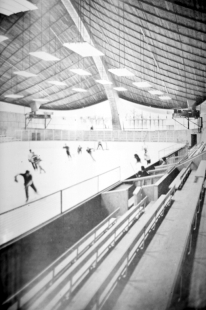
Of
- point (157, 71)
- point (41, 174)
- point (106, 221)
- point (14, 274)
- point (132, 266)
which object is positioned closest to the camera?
point (132, 266)

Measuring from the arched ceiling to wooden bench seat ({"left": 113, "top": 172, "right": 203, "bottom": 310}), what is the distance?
276 inches

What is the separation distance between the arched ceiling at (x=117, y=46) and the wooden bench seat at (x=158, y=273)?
7.02 m

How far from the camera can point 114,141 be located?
1997cm

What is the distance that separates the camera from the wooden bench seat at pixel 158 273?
344 cm

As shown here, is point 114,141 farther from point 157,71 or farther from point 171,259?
point 171,259

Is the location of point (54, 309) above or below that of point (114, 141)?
below

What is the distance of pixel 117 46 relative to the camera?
61.9 ft

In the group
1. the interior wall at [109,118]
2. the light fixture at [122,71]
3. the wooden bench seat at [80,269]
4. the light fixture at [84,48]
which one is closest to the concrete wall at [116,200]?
the wooden bench seat at [80,269]

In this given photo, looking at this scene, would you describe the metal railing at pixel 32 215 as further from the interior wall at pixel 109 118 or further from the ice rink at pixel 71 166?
the interior wall at pixel 109 118

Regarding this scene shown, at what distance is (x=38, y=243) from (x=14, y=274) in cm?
90

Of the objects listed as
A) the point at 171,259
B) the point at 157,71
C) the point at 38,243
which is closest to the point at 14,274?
the point at 38,243

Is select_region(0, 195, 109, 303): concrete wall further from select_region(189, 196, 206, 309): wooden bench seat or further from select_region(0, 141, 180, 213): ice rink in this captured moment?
select_region(0, 141, 180, 213): ice rink

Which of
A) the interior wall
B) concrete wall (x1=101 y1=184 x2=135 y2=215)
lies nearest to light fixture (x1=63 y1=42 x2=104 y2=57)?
concrete wall (x1=101 y1=184 x2=135 y2=215)

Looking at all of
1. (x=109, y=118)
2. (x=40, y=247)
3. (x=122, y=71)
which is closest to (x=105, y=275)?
(x=40, y=247)
